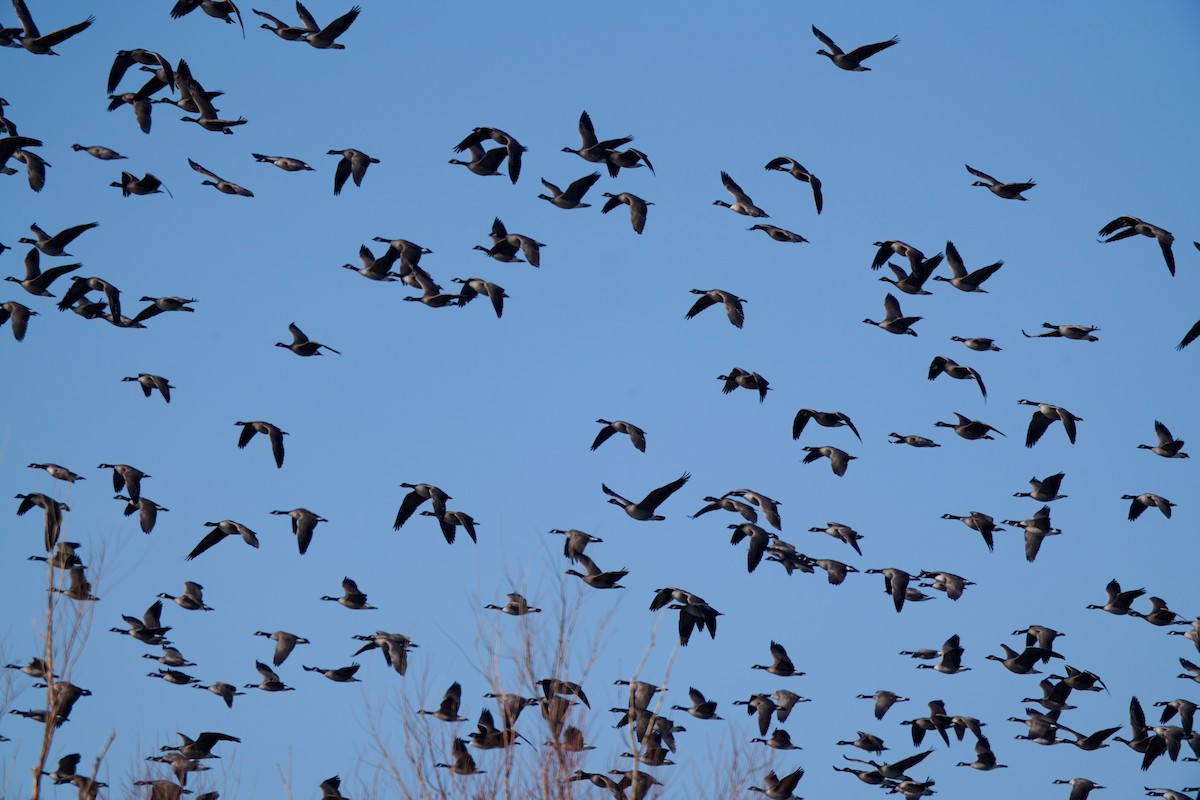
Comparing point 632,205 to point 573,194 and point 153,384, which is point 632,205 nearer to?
point 573,194

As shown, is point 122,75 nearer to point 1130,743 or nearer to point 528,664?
point 528,664

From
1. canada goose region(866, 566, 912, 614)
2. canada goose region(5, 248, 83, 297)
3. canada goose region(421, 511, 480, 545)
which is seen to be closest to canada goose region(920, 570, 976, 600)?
canada goose region(866, 566, 912, 614)

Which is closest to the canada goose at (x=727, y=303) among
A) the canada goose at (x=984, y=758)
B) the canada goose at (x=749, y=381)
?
the canada goose at (x=749, y=381)

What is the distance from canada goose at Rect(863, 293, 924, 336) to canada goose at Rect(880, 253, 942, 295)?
1.97 feet

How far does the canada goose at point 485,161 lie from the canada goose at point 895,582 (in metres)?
9.74

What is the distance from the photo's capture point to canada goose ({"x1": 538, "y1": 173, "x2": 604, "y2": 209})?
30562 mm

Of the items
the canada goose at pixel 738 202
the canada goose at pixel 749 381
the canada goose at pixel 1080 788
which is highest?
the canada goose at pixel 738 202

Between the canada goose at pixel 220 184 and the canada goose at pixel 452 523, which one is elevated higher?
the canada goose at pixel 220 184

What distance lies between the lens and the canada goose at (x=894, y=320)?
108 ft

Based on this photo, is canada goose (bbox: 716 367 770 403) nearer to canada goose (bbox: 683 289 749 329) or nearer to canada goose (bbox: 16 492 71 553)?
canada goose (bbox: 683 289 749 329)

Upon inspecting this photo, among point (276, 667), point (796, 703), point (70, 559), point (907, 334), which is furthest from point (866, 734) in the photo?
point (70, 559)

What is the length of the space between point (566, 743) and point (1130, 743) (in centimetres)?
1307

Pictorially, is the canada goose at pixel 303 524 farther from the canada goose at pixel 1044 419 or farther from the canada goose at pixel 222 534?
the canada goose at pixel 1044 419

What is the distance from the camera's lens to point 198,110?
101 ft
